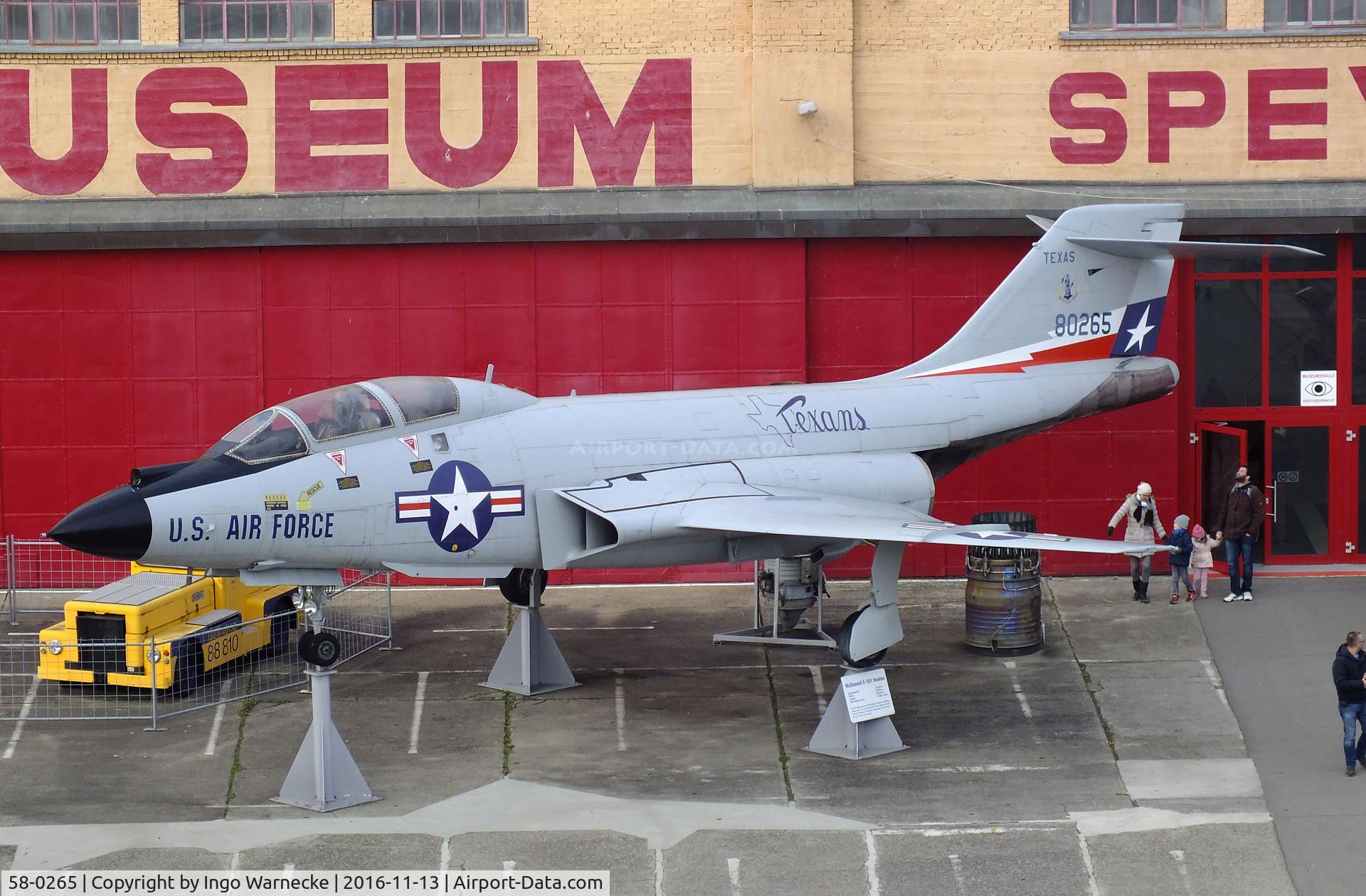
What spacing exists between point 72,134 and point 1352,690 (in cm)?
1786

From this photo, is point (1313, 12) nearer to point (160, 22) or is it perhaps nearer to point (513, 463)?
point (513, 463)

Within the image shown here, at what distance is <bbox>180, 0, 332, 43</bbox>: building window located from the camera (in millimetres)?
21875

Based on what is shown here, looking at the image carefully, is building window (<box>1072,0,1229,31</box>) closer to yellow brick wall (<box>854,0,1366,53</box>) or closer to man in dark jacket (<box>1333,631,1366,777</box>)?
yellow brick wall (<box>854,0,1366,53</box>)

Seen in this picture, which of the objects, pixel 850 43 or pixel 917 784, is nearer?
pixel 917 784

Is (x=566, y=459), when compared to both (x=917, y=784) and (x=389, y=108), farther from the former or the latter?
(x=389, y=108)

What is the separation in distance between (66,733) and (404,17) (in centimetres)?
1111

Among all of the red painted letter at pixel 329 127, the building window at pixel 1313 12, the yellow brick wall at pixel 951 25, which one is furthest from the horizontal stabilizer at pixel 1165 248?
the red painted letter at pixel 329 127

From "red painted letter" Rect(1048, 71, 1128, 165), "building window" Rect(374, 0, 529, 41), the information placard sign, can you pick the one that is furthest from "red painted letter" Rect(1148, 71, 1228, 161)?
the information placard sign

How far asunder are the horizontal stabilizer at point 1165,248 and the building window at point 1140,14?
4.47m

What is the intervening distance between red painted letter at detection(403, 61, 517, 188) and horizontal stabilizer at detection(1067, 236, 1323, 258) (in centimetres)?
811

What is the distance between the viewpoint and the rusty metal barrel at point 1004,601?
59.3ft

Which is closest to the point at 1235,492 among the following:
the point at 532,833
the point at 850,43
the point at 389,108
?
the point at 850,43

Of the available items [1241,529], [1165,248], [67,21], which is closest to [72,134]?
[67,21]

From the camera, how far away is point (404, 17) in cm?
2189
